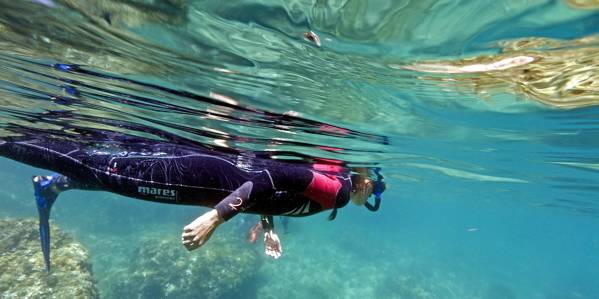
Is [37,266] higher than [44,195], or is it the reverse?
[44,195]

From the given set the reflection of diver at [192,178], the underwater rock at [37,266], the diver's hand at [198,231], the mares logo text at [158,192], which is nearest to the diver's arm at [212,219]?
the diver's hand at [198,231]

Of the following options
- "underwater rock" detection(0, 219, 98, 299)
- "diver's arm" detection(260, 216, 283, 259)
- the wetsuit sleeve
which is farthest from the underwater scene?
the wetsuit sleeve

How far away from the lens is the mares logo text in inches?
234

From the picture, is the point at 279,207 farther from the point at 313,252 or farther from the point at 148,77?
the point at 313,252

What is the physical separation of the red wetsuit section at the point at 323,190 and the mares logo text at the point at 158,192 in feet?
7.59

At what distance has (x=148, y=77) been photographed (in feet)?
25.4

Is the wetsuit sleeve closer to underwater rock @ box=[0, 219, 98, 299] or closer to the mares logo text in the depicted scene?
the mares logo text

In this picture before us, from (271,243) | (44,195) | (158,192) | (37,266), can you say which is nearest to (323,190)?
(271,243)

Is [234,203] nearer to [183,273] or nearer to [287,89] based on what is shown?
[287,89]

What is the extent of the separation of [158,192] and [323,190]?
291 cm

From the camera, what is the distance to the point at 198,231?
4.33 m

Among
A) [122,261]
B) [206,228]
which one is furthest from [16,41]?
[122,261]

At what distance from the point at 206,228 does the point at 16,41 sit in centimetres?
571

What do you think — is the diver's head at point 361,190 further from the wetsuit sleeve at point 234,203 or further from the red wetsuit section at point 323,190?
the wetsuit sleeve at point 234,203
